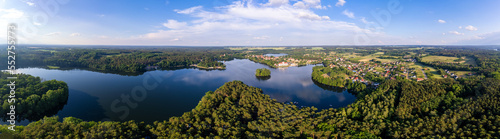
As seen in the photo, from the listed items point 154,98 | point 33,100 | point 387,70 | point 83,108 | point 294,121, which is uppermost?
point 387,70

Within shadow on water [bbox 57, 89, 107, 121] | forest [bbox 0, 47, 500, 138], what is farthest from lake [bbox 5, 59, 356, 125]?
forest [bbox 0, 47, 500, 138]

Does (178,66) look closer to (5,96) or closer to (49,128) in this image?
(5,96)

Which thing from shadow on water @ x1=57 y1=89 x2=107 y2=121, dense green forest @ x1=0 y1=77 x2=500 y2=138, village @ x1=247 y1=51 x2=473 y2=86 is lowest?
shadow on water @ x1=57 y1=89 x2=107 y2=121

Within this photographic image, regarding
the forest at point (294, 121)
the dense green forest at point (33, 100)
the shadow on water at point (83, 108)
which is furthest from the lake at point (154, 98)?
the forest at point (294, 121)

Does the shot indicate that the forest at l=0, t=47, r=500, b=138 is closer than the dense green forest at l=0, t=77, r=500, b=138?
No

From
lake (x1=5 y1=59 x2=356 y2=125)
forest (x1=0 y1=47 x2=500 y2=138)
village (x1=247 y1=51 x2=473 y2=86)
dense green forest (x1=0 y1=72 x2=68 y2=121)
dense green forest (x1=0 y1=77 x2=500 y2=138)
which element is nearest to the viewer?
dense green forest (x1=0 y1=77 x2=500 y2=138)

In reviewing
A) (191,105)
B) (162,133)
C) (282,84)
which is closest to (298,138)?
(162,133)

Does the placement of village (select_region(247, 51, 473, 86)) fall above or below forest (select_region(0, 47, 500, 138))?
above

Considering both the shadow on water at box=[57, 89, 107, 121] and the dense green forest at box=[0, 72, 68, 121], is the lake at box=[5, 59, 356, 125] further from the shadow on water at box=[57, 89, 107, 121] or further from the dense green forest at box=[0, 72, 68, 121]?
the dense green forest at box=[0, 72, 68, 121]

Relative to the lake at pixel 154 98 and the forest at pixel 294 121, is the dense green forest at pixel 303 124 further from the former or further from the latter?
the lake at pixel 154 98

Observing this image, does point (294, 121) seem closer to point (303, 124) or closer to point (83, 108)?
point (303, 124)


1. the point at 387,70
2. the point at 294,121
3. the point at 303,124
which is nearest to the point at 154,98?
Answer: the point at 294,121
